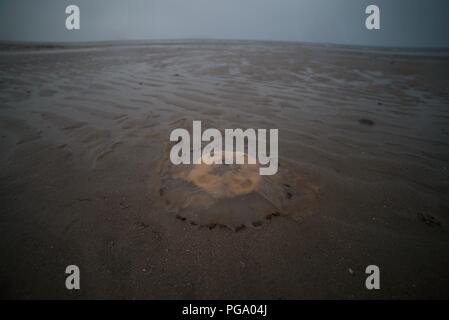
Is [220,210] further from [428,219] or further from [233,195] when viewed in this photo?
[428,219]

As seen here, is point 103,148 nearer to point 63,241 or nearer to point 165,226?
point 63,241

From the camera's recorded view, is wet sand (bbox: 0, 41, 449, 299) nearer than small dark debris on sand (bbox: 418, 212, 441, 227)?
Yes

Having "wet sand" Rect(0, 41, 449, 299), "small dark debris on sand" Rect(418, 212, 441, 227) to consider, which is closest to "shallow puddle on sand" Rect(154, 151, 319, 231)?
"wet sand" Rect(0, 41, 449, 299)

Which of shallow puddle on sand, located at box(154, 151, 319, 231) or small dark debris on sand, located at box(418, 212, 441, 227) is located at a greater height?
shallow puddle on sand, located at box(154, 151, 319, 231)

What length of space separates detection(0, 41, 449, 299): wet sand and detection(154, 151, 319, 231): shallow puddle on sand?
0.01 metres

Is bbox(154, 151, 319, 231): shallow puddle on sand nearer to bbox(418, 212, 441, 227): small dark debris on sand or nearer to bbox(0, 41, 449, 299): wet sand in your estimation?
bbox(0, 41, 449, 299): wet sand

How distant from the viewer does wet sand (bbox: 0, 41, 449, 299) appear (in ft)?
4.69

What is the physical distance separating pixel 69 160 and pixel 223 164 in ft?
5.69

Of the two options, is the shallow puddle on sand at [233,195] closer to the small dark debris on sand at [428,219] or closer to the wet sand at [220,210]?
the wet sand at [220,210]

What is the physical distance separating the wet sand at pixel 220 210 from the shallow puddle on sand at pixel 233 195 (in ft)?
0.04

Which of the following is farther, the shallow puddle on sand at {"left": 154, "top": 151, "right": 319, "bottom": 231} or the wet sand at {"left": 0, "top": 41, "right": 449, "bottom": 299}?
the shallow puddle on sand at {"left": 154, "top": 151, "right": 319, "bottom": 231}

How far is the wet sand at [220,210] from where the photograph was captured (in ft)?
4.69

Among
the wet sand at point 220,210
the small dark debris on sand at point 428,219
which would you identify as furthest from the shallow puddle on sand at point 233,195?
the small dark debris on sand at point 428,219
